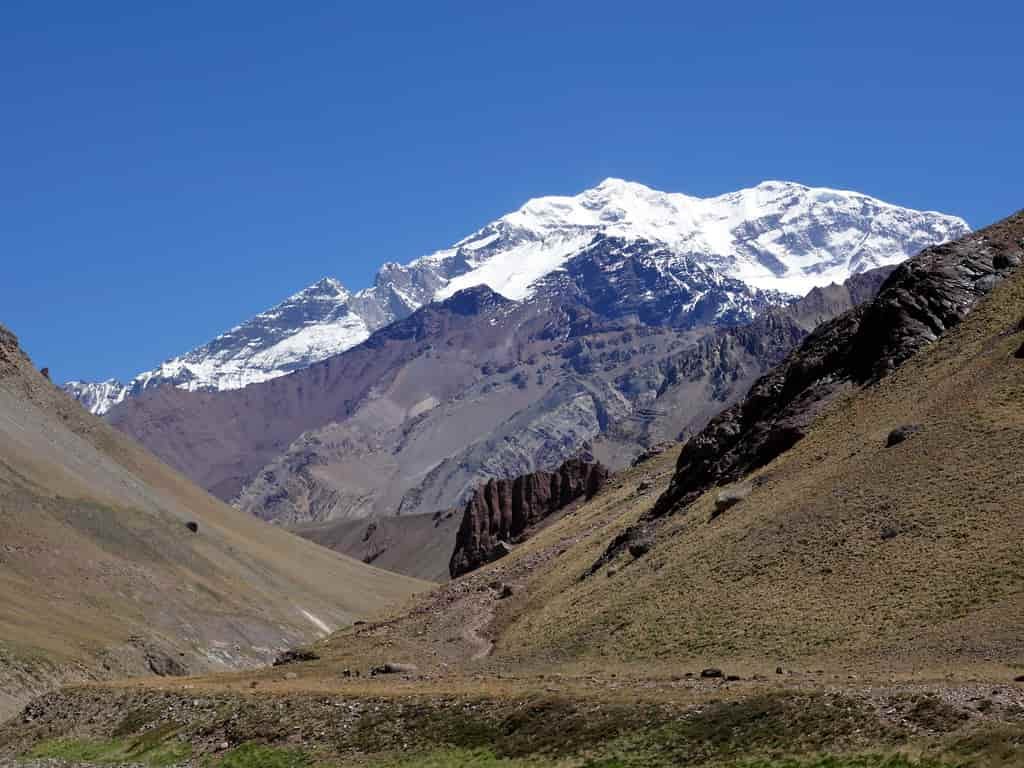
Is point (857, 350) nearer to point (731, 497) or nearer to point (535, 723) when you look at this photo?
point (731, 497)

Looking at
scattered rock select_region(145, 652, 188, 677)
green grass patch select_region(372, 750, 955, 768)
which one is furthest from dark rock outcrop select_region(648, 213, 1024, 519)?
scattered rock select_region(145, 652, 188, 677)

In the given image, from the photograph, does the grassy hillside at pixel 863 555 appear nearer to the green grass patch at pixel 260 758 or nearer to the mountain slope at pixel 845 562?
the mountain slope at pixel 845 562

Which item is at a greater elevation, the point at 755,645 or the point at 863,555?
the point at 863,555

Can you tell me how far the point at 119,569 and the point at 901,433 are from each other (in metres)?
85.6

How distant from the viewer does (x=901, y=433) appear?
209 ft

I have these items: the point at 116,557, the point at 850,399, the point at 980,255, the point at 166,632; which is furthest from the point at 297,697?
the point at 116,557

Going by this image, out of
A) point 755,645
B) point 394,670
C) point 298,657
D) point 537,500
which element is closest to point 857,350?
point 755,645

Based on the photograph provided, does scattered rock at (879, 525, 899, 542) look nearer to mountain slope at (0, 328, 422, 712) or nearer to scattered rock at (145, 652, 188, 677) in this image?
mountain slope at (0, 328, 422, 712)

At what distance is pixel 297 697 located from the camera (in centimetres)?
5200

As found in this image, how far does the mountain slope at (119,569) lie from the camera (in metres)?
100

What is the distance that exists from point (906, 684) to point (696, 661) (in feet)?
48.6

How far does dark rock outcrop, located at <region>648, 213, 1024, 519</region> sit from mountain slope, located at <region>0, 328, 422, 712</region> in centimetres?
4004

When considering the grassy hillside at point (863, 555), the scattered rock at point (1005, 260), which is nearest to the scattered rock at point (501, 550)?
the grassy hillside at point (863, 555)

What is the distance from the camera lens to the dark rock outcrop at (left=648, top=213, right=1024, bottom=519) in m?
76.2
